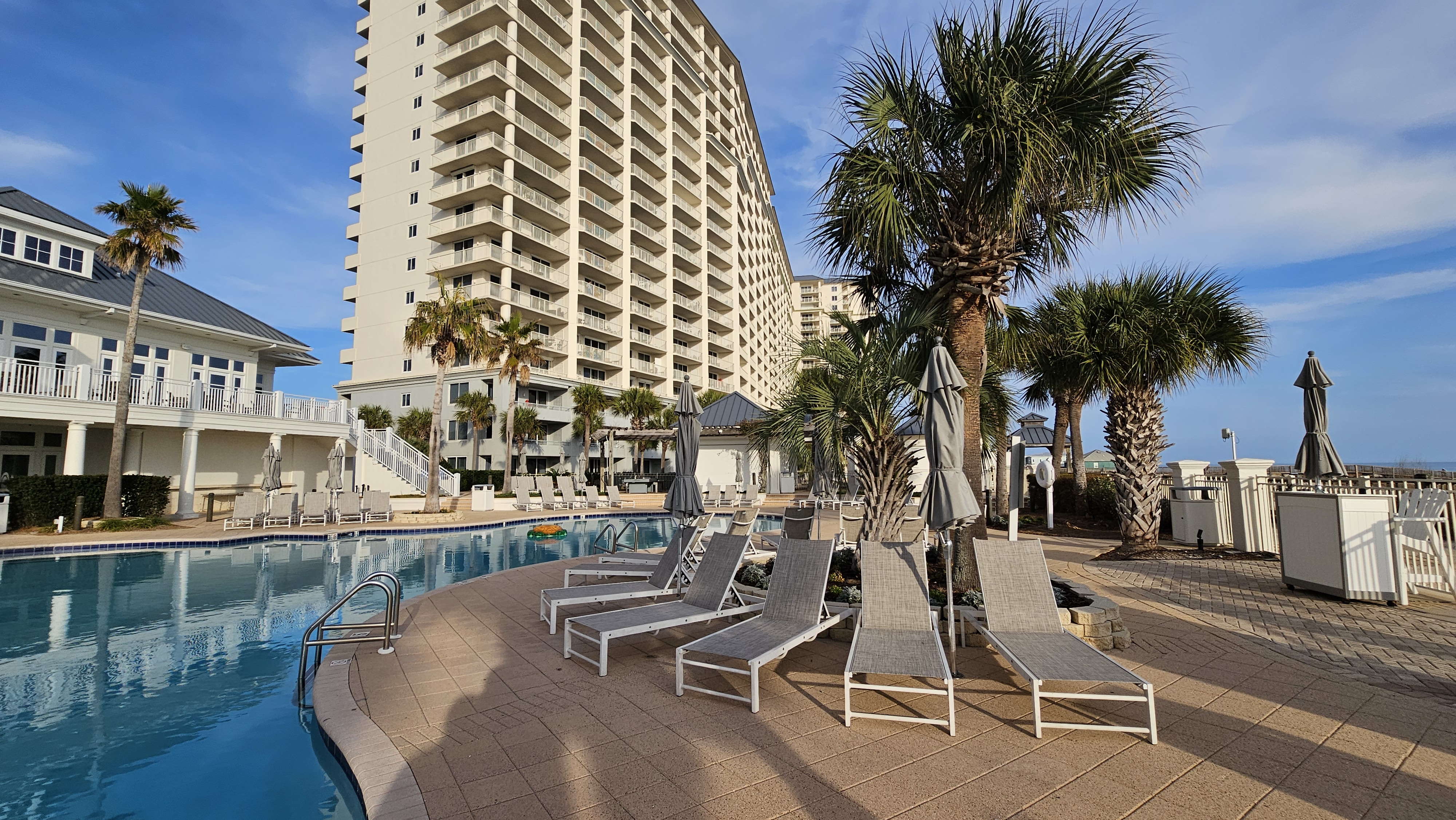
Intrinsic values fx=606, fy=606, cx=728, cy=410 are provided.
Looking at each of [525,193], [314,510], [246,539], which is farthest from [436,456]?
[525,193]

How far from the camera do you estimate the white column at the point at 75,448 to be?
14.7 metres

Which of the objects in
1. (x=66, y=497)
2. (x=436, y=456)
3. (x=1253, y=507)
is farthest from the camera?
(x=436, y=456)

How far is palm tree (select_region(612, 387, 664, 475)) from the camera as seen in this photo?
3331 cm

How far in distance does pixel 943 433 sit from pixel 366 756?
434 centimetres

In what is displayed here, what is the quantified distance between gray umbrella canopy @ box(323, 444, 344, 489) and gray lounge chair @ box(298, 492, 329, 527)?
569 millimetres

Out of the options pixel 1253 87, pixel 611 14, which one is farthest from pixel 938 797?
pixel 611 14

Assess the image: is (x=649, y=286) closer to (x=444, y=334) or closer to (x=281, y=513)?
(x=444, y=334)

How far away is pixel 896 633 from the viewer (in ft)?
13.0

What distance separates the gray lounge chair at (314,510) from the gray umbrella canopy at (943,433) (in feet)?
51.1

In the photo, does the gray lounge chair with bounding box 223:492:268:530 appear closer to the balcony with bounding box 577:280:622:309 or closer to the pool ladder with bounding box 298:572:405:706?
the pool ladder with bounding box 298:572:405:706

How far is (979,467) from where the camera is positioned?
605 centimetres

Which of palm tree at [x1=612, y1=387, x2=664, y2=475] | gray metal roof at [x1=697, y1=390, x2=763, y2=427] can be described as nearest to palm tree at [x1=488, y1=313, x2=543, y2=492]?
gray metal roof at [x1=697, y1=390, x2=763, y2=427]

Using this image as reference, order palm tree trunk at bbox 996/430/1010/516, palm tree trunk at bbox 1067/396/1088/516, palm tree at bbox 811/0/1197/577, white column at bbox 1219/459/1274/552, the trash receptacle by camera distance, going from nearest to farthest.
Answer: palm tree at bbox 811/0/1197/577
white column at bbox 1219/459/1274/552
palm tree trunk at bbox 996/430/1010/516
palm tree trunk at bbox 1067/396/1088/516
the trash receptacle

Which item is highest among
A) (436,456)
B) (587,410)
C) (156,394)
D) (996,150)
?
(587,410)
